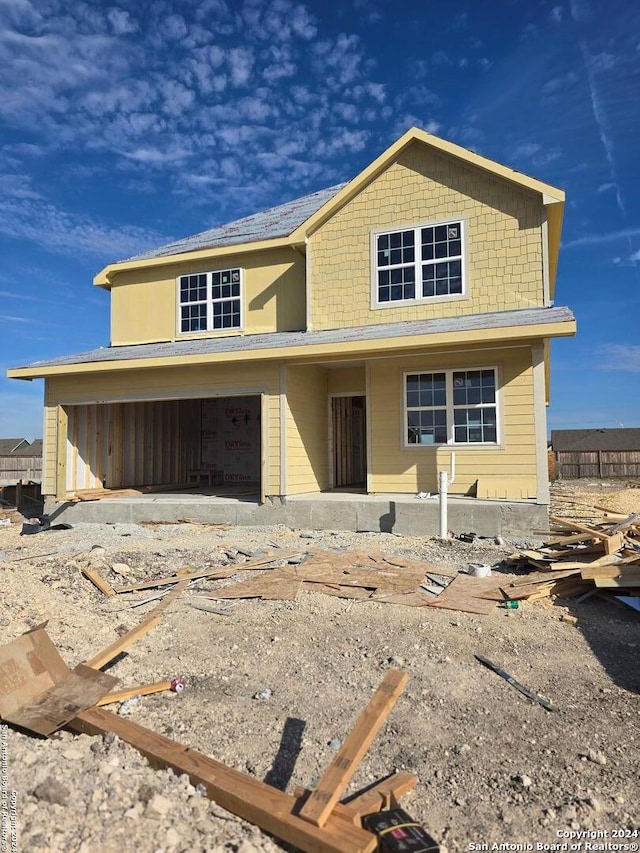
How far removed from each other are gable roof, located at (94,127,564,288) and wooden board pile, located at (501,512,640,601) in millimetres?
7055

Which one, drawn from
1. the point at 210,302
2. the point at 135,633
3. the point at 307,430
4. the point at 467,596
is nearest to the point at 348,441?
the point at 307,430

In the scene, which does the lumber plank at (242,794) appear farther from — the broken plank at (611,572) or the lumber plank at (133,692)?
the broken plank at (611,572)

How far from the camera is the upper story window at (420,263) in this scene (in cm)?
1227

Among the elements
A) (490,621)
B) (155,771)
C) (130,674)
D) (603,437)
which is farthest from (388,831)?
(603,437)

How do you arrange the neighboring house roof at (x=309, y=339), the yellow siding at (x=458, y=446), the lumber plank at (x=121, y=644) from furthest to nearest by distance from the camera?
the yellow siding at (x=458, y=446) < the neighboring house roof at (x=309, y=339) < the lumber plank at (x=121, y=644)

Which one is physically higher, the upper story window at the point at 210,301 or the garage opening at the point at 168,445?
the upper story window at the point at 210,301

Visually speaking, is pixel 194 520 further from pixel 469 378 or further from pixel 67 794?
pixel 67 794

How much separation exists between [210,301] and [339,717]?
500 inches

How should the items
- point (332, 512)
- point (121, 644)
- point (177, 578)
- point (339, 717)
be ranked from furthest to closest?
point (332, 512) → point (177, 578) → point (121, 644) → point (339, 717)

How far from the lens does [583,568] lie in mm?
6738

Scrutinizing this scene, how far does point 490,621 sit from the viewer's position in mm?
5906

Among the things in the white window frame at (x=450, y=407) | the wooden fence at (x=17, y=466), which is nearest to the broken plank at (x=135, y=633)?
the white window frame at (x=450, y=407)

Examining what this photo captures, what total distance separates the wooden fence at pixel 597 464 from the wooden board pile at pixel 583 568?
2106 cm

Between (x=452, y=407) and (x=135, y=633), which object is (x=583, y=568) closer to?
(x=135, y=633)
